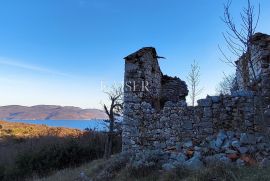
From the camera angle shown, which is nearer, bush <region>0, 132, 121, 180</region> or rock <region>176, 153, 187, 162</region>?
rock <region>176, 153, 187, 162</region>

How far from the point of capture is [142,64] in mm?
11023

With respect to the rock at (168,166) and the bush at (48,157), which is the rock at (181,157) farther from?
the bush at (48,157)

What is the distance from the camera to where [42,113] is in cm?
→ 9525

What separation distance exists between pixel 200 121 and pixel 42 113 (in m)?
91.9

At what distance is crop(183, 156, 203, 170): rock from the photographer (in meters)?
6.74

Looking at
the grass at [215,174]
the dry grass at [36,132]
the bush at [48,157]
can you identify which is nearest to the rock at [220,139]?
the grass at [215,174]

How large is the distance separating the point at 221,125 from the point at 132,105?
10.00 feet

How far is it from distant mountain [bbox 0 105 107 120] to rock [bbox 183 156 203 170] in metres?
75.0

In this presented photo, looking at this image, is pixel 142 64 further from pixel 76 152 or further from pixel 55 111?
pixel 55 111

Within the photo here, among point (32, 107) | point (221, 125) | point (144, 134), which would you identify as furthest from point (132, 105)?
point (32, 107)

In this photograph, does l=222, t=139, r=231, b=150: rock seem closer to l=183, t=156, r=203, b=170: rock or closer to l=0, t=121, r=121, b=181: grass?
l=183, t=156, r=203, b=170: rock

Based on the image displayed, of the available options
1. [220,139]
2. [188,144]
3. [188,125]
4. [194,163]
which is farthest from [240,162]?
[188,125]

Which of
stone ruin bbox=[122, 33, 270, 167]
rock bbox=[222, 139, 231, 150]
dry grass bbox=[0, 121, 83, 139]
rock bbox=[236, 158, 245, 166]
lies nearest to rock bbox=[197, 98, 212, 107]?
stone ruin bbox=[122, 33, 270, 167]

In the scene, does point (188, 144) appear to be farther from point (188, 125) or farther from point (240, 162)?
point (240, 162)
